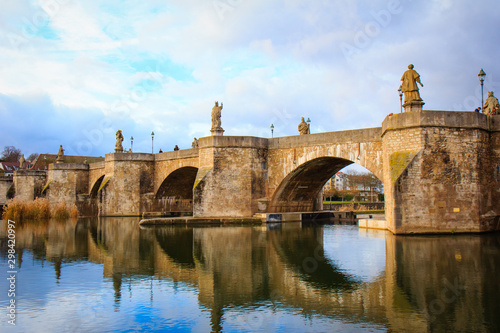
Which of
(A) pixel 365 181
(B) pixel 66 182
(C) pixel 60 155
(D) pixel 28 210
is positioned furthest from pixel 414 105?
(A) pixel 365 181

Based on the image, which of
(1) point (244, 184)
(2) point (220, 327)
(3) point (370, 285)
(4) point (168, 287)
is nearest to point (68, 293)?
(4) point (168, 287)

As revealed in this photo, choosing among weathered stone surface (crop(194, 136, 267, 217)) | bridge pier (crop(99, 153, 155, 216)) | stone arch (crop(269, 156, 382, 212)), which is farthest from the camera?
bridge pier (crop(99, 153, 155, 216))

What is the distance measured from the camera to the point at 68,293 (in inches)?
334

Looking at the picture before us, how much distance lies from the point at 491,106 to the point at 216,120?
1382 centimetres

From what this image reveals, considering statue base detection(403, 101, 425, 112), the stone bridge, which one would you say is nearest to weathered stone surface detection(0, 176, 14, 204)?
the stone bridge

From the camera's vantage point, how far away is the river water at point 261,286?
21.9 ft

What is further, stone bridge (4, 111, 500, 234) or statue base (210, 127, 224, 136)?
statue base (210, 127, 224, 136)

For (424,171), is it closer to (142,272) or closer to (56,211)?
(142,272)

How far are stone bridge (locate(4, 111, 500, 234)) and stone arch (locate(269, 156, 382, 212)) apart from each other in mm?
71

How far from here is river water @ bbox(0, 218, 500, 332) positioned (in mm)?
6668

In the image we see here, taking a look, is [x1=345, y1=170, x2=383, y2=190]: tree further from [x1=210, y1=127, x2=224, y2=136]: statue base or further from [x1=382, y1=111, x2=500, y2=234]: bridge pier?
[x1=382, y1=111, x2=500, y2=234]: bridge pier

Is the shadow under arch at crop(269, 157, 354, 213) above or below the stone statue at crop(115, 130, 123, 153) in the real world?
below

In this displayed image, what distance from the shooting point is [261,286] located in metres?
8.89

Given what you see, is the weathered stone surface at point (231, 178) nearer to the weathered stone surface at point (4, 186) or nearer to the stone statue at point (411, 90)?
the stone statue at point (411, 90)
